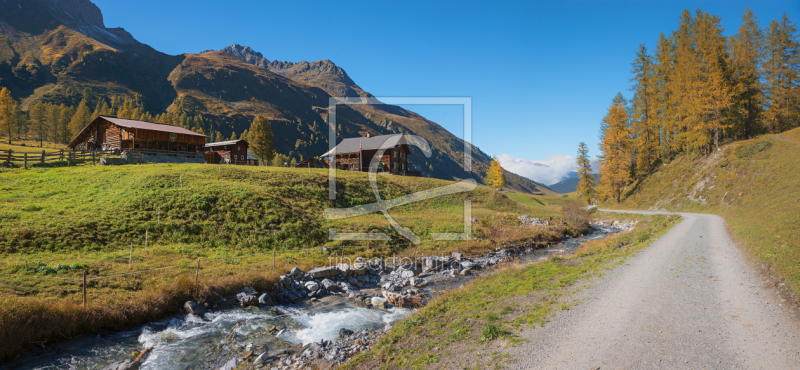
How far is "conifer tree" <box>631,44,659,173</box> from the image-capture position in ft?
187

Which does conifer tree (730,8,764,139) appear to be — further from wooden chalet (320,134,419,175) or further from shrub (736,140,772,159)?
wooden chalet (320,134,419,175)

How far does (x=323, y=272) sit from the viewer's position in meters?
20.3

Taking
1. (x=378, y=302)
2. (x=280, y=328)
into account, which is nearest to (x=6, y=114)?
(x=280, y=328)

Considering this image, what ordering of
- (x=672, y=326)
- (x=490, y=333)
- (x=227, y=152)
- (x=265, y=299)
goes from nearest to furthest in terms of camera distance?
(x=672, y=326)
(x=490, y=333)
(x=265, y=299)
(x=227, y=152)

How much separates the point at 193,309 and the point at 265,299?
3181mm

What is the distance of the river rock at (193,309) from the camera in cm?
1442

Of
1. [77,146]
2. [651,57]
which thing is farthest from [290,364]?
[651,57]

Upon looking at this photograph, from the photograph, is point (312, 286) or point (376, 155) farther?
point (376, 155)

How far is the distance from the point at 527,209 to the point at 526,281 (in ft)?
139

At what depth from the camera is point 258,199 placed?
30438mm

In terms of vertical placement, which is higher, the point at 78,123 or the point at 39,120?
the point at 39,120

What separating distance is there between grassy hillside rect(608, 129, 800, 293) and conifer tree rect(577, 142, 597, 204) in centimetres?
1161

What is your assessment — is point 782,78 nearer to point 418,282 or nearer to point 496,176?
point 496,176

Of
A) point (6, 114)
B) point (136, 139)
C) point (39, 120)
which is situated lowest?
point (136, 139)
